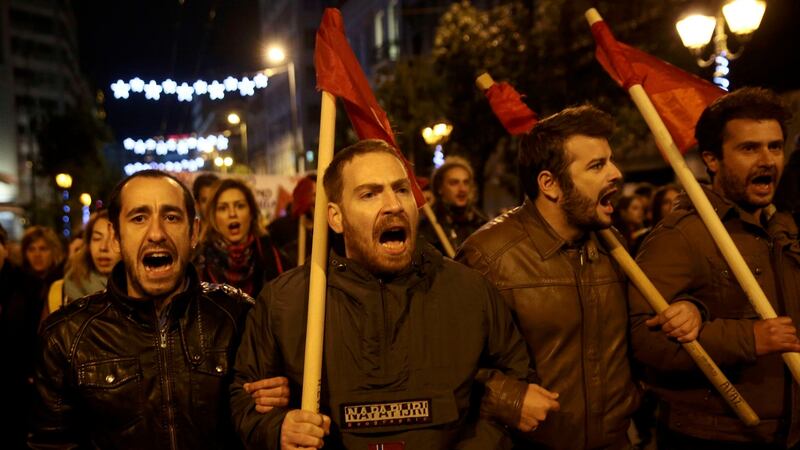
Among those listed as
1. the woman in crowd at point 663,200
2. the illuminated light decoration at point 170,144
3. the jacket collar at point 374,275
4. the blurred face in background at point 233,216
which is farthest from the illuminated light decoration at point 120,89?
the illuminated light decoration at point 170,144

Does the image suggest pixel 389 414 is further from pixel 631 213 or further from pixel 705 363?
pixel 631 213

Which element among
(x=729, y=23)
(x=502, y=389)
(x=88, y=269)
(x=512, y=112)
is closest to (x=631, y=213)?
(x=729, y=23)

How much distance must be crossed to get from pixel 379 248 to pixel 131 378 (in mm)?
1111

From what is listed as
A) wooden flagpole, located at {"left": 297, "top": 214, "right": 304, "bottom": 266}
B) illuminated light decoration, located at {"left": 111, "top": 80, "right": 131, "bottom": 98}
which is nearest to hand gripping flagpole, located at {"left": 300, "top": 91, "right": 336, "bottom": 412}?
wooden flagpole, located at {"left": 297, "top": 214, "right": 304, "bottom": 266}

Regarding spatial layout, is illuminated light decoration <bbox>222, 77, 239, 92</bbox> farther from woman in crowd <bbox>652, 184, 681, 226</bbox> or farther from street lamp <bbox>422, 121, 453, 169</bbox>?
woman in crowd <bbox>652, 184, 681, 226</bbox>

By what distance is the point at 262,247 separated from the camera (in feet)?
19.1

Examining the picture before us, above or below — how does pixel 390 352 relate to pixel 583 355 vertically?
above

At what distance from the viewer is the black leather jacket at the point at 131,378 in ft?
9.30

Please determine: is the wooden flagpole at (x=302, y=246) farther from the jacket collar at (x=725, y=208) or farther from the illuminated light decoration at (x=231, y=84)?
the illuminated light decoration at (x=231, y=84)

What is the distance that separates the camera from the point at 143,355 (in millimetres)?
2885

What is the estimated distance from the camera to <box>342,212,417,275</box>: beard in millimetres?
2736

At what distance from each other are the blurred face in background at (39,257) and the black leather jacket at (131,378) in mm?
5256

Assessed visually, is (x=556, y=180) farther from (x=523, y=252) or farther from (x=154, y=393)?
(x=154, y=393)

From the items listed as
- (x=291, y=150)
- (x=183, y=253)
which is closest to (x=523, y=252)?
(x=183, y=253)
